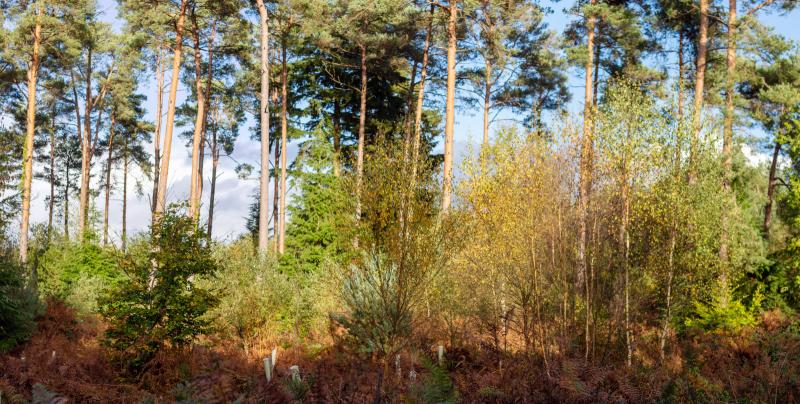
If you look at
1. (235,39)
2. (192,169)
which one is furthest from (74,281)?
(235,39)

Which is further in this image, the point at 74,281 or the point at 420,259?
the point at 74,281

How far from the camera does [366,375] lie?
9445mm

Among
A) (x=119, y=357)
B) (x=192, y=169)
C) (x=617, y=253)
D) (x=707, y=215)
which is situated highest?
(x=192, y=169)

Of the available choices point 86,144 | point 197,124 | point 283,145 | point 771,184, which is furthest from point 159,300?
point 771,184

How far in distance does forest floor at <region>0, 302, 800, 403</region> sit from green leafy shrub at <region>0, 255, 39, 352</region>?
330 millimetres

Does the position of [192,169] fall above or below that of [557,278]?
above

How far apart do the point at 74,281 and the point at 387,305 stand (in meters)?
16.1

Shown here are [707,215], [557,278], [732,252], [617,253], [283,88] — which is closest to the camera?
[557,278]

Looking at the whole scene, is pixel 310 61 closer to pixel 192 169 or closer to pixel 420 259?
pixel 192 169

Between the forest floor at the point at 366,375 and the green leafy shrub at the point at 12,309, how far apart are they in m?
0.33

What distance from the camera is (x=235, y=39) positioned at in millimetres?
24047

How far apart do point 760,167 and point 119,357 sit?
84.4ft

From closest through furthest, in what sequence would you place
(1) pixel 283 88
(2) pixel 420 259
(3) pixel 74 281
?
(2) pixel 420 259, (3) pixel 74 281, (1) pixel 283 88

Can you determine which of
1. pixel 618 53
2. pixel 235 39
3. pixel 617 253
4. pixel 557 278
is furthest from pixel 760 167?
pixel 235 39
